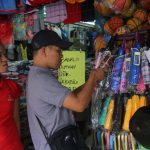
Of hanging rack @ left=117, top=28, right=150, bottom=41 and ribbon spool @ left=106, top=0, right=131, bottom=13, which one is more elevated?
ribbon spool @ left=106, top=0, right=131, bottom=13

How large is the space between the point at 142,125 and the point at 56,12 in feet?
6.40

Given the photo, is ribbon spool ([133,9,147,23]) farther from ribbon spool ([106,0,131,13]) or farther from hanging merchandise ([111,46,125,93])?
hanging merchandise ([111,46,125,93])

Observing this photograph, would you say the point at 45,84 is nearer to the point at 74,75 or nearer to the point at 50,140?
the point at 50,140

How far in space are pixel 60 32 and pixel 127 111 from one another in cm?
157

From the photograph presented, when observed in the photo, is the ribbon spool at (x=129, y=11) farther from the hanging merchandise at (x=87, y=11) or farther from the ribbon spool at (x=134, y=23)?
the hanging merchandise at (x=87, y=11)

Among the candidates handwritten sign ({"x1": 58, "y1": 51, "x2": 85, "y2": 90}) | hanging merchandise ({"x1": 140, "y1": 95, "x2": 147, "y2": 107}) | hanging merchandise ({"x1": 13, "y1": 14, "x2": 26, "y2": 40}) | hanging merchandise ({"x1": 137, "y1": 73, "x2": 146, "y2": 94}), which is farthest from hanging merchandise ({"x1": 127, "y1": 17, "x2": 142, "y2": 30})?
hanging merchandise ({"x1": 13, "y1": 14, "x2": 26, "y2": 40})

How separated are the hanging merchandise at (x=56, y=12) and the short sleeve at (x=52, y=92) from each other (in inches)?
61.4

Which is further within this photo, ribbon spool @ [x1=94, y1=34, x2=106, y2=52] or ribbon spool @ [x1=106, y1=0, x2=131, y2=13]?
ribbon spool @ [x1=94, y1=34, x2=106, y2=52]

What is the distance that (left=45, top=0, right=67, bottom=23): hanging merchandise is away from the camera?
12.3 feet

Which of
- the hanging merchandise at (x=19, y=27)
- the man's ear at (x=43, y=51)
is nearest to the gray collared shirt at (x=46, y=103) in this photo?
the man's ear at (x=43, y=51)

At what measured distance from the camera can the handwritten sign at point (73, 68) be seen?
3562 millimetres

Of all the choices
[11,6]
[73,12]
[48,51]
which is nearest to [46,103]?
[48,51]

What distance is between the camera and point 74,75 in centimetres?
359

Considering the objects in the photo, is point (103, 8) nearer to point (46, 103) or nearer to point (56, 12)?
point (56, 12)
